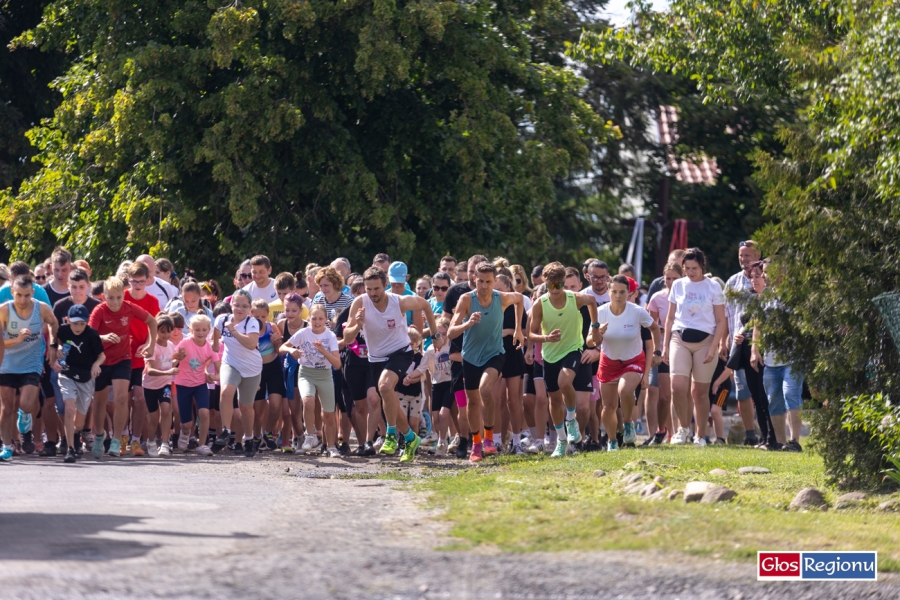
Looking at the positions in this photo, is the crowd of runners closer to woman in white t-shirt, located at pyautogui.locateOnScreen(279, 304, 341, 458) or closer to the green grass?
woman in white t-shirt, located at pyautogui.locateOnScreen(279, 304, 341, 458)

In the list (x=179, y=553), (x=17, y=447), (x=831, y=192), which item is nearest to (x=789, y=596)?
(x=179, y=553)

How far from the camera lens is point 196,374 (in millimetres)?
14258

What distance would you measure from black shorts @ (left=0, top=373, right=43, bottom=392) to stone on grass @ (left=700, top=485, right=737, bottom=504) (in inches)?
278

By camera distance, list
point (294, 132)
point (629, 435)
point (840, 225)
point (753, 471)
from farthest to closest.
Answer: point (294, 132), point (629, 435), point (753, 471), point (840, 225)

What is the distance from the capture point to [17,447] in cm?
1357

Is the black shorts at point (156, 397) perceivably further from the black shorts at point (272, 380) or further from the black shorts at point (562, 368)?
the black shorts at point (562, 368)

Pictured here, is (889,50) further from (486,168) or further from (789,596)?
(486,168)

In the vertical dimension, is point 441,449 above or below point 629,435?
below

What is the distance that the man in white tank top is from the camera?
1334 centimetres

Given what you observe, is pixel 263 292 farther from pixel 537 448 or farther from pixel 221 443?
pixel 537 448

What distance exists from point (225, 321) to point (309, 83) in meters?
8.88

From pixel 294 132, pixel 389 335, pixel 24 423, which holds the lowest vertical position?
pixel 24 423

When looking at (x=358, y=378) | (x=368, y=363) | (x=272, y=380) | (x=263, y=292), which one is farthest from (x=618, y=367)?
(x=263, y=292)

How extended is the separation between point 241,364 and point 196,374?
2.20 ft
